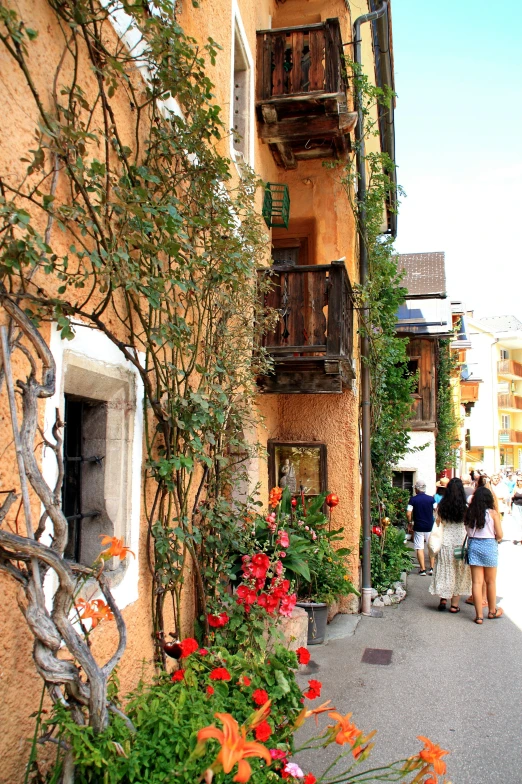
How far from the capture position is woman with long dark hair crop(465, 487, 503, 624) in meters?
6.96

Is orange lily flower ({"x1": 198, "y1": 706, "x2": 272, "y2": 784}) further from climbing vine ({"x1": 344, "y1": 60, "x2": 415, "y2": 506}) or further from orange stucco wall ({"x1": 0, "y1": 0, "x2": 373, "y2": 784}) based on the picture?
climbing vine ({"x1": 344, "y1": 60, "x2": 415, "y2": 506})

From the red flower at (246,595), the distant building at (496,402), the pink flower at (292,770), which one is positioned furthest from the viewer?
the distant building at (496,402)

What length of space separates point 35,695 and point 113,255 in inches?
70.9

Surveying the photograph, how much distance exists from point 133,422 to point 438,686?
11.5ft

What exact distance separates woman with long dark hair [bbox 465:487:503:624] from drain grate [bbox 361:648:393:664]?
159 cm

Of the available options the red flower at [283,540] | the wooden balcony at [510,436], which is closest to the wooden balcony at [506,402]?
the wooden balcony at [510,436]

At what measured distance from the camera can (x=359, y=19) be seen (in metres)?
8.23

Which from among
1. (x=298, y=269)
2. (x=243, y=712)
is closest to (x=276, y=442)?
(x=298, y=269)

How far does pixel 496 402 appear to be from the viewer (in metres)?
43.3

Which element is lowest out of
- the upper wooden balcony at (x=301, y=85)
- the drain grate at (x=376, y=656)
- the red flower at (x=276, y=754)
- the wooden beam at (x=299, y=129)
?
the drain grate at (x=376, y=656)

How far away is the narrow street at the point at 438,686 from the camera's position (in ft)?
12.8

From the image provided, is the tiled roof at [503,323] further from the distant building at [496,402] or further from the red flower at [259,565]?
the red flower at [259,565]

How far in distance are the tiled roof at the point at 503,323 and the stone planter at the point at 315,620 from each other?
47803 mm

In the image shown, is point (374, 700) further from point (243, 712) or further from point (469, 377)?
point (469, 377)
